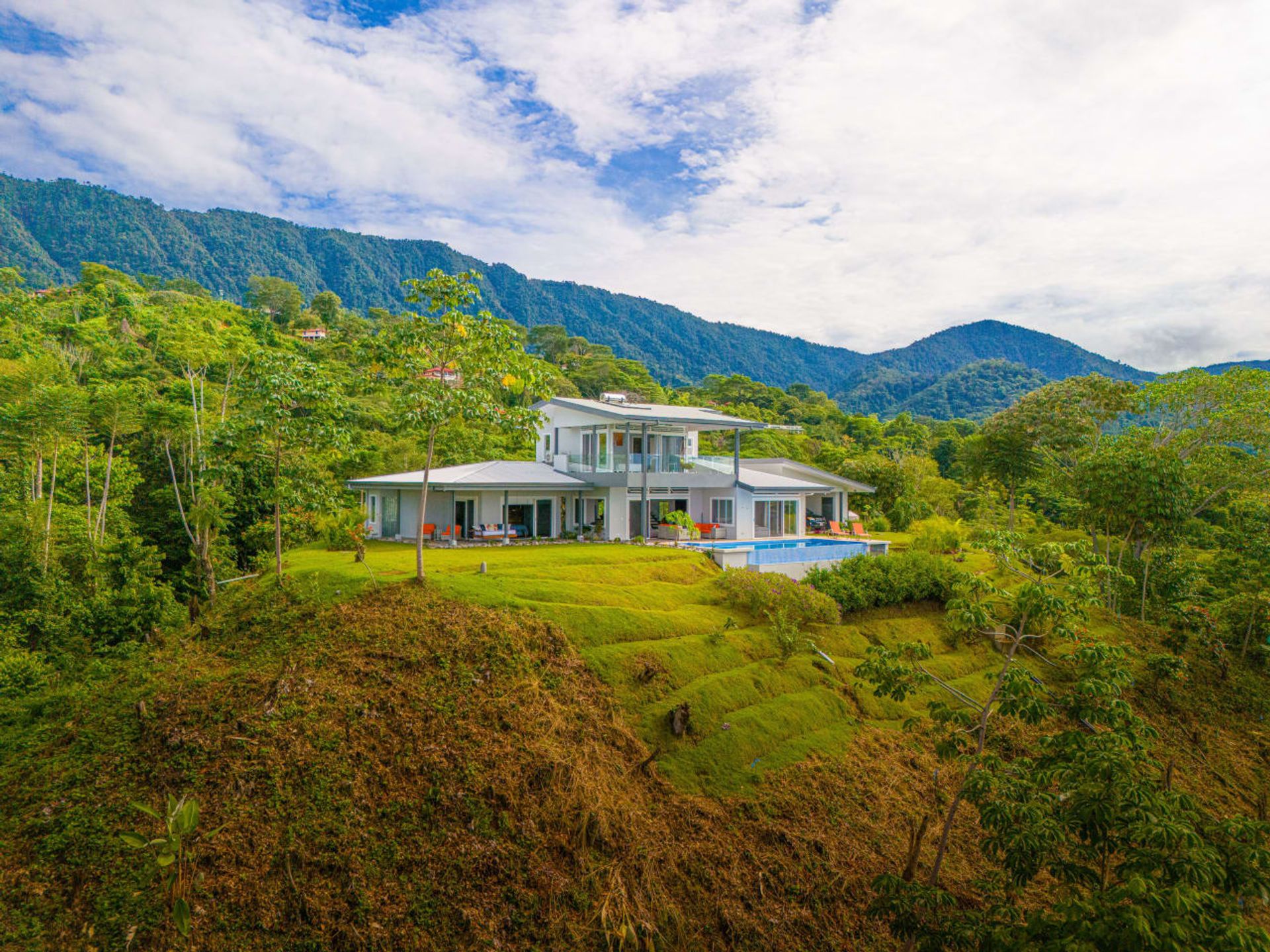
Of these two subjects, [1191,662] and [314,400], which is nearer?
[314,400]

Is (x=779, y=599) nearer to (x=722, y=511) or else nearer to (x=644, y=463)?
(x=644, y=463)

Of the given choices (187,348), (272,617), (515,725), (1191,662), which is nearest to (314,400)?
(272,617)

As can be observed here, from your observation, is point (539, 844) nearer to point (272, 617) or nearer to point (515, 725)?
point (515, 725)

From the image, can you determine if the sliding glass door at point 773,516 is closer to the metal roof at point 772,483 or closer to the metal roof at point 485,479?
the metal roof at point 772,483

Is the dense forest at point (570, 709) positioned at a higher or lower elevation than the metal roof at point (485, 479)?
lower

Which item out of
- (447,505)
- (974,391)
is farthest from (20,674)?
(974,391)

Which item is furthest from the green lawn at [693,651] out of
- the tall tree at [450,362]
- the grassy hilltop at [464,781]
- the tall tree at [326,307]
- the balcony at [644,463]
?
the tall tree at [326,307]

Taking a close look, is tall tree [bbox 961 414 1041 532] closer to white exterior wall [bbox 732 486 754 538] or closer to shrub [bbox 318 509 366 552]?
white exterior wall [bbox 732 486 754 538]
